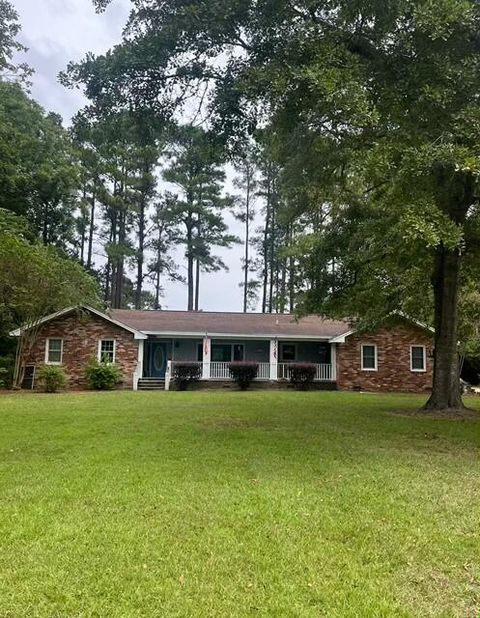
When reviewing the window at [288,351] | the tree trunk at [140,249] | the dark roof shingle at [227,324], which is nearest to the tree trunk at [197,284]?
the tree trunk at [140,249]

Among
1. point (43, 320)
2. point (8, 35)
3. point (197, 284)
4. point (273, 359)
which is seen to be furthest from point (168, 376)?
point (197, 284)

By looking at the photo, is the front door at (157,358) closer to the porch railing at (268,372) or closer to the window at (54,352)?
the porch railing at (268,372)

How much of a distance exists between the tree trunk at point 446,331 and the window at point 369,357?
394 inches

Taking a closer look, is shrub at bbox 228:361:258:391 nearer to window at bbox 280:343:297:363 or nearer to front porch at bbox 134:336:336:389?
front porch at bbox 134:336:336:389

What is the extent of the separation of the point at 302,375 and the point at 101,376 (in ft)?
26.7

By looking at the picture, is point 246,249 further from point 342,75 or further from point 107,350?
point 342,75

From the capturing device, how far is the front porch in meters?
23.1

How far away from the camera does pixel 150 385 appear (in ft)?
71.5

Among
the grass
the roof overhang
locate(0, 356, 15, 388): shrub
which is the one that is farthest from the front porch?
the grass

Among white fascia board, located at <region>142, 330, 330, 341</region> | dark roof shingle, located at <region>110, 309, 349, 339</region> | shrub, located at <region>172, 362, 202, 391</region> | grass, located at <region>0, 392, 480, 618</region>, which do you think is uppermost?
dark roof shingle, located at <region>110, 309, 349, 339</region>

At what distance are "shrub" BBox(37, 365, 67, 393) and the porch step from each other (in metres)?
3.13

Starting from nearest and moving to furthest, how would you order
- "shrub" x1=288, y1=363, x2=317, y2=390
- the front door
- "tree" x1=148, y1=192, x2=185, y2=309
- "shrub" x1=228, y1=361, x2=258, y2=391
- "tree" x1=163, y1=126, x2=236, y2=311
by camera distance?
"shrub" x1=228, y1=361, x2=258, y2=391 < "shrub" x1=288, y1=363, x2=317, y2=390 < the front door < "tree" x1=163, y1=126, x2=236, y2=311 < "tree" x1=148, y1=192, x2=185, y2=309

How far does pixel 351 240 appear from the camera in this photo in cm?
1365

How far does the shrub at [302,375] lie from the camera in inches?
857
